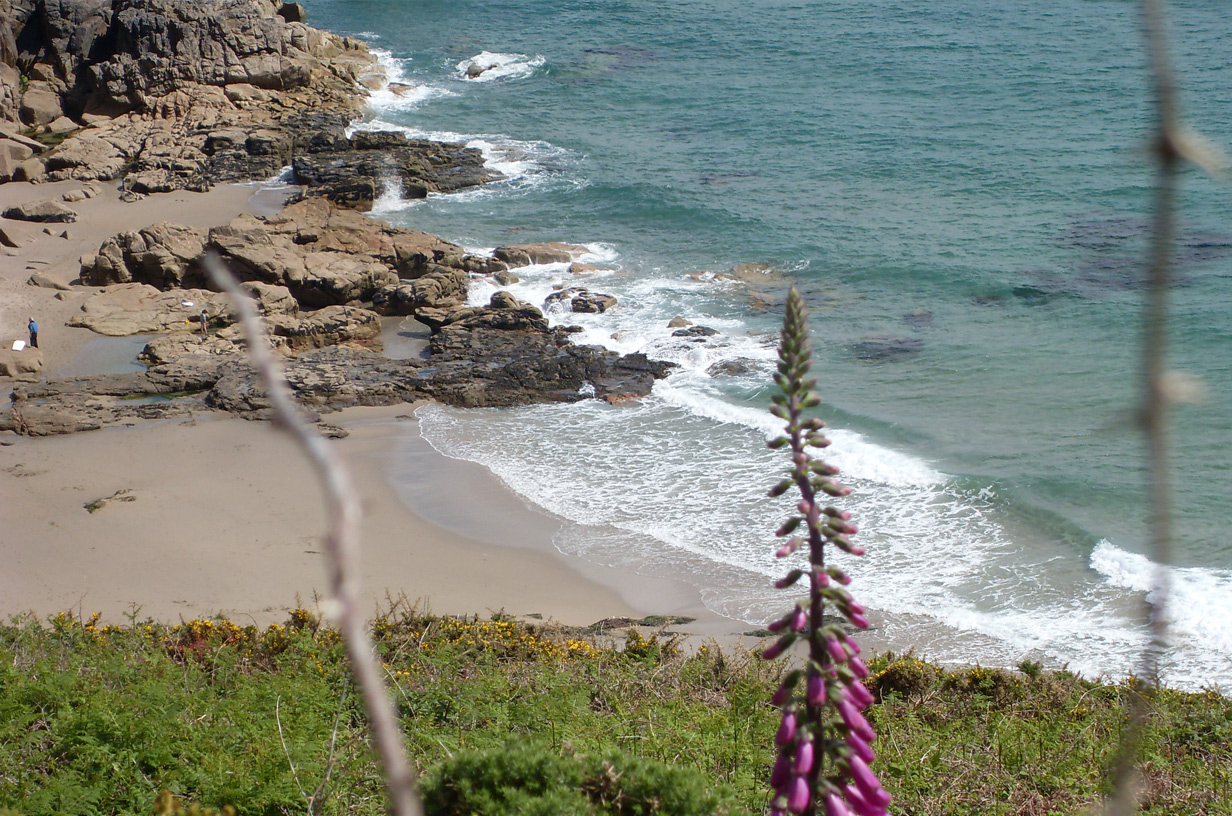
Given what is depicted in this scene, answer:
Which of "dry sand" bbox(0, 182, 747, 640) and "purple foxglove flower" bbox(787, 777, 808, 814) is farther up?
"purple foxglove flower" bbox(787, 777, 808, 814)

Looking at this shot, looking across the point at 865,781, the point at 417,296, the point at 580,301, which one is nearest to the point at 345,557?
the point at 865,781

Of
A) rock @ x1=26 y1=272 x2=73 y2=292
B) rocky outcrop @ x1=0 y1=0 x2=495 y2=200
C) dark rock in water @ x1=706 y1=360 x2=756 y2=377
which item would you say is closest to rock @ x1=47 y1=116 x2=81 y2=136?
rocky outcrop @ x1=0 y1=0 x2=495 y2=200

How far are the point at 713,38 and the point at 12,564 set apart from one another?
50295mm

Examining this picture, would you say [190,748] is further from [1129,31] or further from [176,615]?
[1129,31]

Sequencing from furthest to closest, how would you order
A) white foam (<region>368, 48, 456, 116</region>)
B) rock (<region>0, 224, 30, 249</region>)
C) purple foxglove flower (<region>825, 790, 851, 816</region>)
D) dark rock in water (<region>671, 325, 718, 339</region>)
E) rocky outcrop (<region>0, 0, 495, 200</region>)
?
white foam (<region>368, 48, 456, 116</region>) < rocky outcrop (<region>0, 0, 495, 200</region>) < rock (<region>0, 224, 30, 249</region>) < dark rock in water (<region>671, 325, 718, 339</region>) < purple foxglove flower (<region>825, 790, 851, 816</region>)

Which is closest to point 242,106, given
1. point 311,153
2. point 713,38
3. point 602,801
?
point 311,153

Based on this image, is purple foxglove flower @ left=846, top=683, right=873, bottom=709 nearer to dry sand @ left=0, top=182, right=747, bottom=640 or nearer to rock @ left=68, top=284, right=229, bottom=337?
dry sand @ left=0, top=182, right=747, bottom=640

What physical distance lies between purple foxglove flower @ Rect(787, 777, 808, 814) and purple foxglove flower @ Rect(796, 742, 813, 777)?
23mm

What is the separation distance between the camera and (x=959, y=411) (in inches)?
845

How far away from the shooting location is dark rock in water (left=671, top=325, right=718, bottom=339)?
25438mm

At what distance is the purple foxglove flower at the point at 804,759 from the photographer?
2.99 meters

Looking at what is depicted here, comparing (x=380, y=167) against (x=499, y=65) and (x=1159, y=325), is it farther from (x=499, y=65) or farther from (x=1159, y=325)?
(x=1159, y=325)

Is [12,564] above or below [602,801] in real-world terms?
below

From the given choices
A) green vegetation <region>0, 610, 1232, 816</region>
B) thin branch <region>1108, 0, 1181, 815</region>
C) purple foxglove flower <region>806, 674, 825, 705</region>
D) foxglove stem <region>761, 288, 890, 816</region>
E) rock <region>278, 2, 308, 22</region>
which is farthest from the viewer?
rock <region>278, 2, 308, 22</region>
